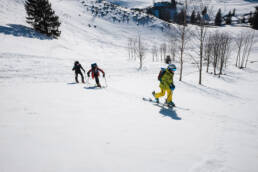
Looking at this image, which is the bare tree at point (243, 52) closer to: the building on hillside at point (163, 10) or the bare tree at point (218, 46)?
the bare tree at point (218, 46)

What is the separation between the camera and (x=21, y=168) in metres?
1.92

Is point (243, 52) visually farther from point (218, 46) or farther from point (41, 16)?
point (41, 16)

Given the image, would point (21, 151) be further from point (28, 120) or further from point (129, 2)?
point (129, 2)

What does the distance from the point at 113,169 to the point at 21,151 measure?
5.86 feet

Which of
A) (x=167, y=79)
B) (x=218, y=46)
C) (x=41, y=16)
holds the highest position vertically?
(x=41, y=16)

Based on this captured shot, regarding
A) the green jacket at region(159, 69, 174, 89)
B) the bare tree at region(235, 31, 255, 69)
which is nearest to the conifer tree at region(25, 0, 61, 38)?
the green jacket at region(159, 69, 174, 89)

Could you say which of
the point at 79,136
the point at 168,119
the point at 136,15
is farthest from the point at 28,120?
the point at 136,15

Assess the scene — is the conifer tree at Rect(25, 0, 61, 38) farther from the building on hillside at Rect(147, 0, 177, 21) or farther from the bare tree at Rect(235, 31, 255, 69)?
the building on hillside at Rect(147, 0, 177, 21)

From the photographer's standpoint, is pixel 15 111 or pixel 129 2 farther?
pixel 129 2

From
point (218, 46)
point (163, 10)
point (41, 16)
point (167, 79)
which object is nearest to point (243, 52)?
point (218, 46)

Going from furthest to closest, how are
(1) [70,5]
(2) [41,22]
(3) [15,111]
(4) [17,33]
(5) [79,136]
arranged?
(1) [70,5] < (2) [41,22] < (4) [17,33] < (3) [15,111] < (5) [79,136]

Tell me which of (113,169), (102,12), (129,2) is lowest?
(113,169)

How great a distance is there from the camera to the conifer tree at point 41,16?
24469 mm

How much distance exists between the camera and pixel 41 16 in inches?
994
